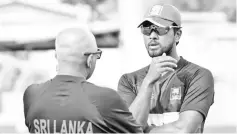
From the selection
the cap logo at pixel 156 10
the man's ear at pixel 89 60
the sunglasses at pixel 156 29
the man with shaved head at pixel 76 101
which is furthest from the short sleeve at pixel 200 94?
the man's ear at pixel 89 60

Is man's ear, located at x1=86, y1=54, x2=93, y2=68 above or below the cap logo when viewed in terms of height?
below

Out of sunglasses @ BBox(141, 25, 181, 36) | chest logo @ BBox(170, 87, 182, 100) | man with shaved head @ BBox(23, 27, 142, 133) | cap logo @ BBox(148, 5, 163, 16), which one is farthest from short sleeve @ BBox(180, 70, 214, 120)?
man with shaved head @ BBox(23, 27, 142, 133)

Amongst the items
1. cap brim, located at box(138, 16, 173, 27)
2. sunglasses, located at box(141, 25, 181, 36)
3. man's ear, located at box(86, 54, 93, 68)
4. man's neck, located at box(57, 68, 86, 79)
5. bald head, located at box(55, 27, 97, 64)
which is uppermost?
cap brim, located at box(138, 16, 173, 27)

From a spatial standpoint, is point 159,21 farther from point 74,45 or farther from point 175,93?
point 74,45

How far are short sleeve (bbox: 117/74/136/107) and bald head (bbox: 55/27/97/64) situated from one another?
0.83 m

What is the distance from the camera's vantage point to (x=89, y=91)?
313 cm

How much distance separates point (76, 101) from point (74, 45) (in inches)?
12.1

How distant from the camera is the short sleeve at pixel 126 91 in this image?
13.0ft

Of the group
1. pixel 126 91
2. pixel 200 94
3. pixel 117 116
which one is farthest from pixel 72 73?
pixel 200 94

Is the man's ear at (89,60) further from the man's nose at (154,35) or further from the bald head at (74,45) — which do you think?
the man's nose at (154,35)

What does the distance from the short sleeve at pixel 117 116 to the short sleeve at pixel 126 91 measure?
78 cm

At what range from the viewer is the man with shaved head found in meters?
3.06

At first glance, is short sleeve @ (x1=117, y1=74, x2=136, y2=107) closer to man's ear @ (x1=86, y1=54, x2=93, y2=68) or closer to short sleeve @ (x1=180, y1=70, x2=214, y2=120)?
short sleeve @ (x1=180, y1=70, x2=214, y2=120)

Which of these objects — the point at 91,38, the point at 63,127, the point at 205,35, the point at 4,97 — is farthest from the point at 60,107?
the point at 205,35
